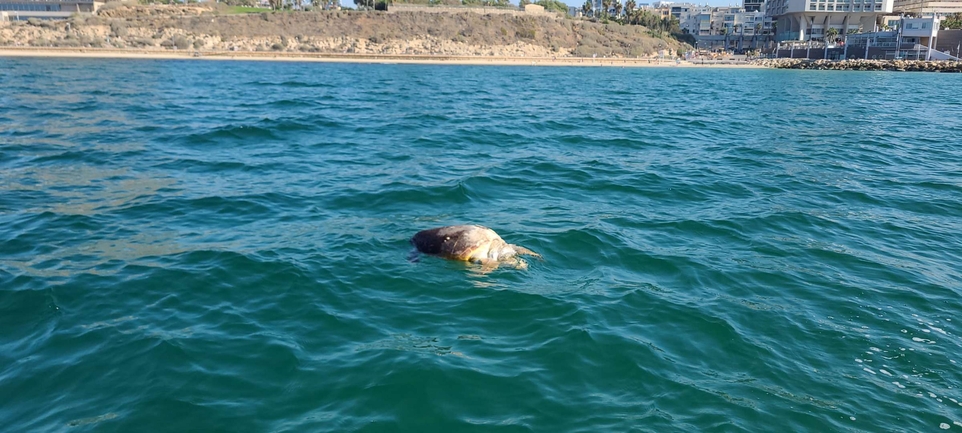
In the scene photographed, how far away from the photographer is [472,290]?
8.62 metres

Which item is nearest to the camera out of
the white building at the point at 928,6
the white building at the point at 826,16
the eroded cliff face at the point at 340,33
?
the eroded cliff face at the point at 340,33

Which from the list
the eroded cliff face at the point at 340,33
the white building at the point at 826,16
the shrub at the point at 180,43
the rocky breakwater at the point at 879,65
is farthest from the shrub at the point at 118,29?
the white building at the point at 826,16

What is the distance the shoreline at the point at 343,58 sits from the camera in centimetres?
8394

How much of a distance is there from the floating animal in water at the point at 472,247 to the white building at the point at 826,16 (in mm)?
147317

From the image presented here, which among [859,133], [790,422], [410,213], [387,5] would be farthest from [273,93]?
[387,5]

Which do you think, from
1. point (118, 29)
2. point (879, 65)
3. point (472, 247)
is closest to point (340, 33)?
point (118, 29)

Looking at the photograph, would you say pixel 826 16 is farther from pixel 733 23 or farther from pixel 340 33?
pixel 340 33

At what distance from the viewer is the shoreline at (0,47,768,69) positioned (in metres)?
83.9

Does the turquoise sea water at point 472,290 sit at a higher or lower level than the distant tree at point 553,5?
lower

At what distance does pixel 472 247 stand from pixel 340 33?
123876mm

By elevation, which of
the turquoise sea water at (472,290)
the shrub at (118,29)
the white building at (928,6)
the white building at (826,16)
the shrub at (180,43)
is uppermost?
the white building at (928,6)

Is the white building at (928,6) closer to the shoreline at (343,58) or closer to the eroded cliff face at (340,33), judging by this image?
the eroded cliff face at (340,33)

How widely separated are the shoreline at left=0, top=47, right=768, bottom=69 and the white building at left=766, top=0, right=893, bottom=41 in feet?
109

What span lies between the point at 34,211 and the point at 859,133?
1049 inches
